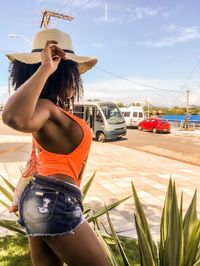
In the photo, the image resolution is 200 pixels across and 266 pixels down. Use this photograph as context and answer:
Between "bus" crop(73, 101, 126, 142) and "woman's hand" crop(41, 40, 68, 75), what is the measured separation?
54.9 ft

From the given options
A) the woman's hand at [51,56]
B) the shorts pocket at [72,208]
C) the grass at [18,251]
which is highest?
the woman's hand at [51,56]

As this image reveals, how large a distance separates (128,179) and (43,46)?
275 inches

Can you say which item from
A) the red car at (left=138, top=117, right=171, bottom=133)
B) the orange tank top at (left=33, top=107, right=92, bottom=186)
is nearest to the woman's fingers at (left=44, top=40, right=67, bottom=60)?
the orange tank top at (left=33, top=107, right=92, bottom=186)

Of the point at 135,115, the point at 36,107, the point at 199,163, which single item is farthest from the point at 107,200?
the point at 135,115

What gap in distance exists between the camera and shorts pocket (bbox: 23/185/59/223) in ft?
4.68

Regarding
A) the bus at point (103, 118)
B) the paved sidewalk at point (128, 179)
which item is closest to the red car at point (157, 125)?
the bus at point (103, 118)

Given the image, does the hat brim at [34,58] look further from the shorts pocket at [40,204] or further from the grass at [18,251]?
the grass at [18,251]

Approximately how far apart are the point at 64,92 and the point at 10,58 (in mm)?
339

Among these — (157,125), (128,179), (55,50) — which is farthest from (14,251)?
(157,125)

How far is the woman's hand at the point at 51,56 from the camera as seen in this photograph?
1.40 meters

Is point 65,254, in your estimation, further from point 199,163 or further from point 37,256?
point 199,163

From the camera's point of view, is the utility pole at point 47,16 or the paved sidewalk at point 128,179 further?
the utility pole at point 47,16

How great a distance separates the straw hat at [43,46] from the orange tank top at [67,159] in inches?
11.4

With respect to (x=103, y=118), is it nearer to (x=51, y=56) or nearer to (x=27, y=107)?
(x=51, y=56)
